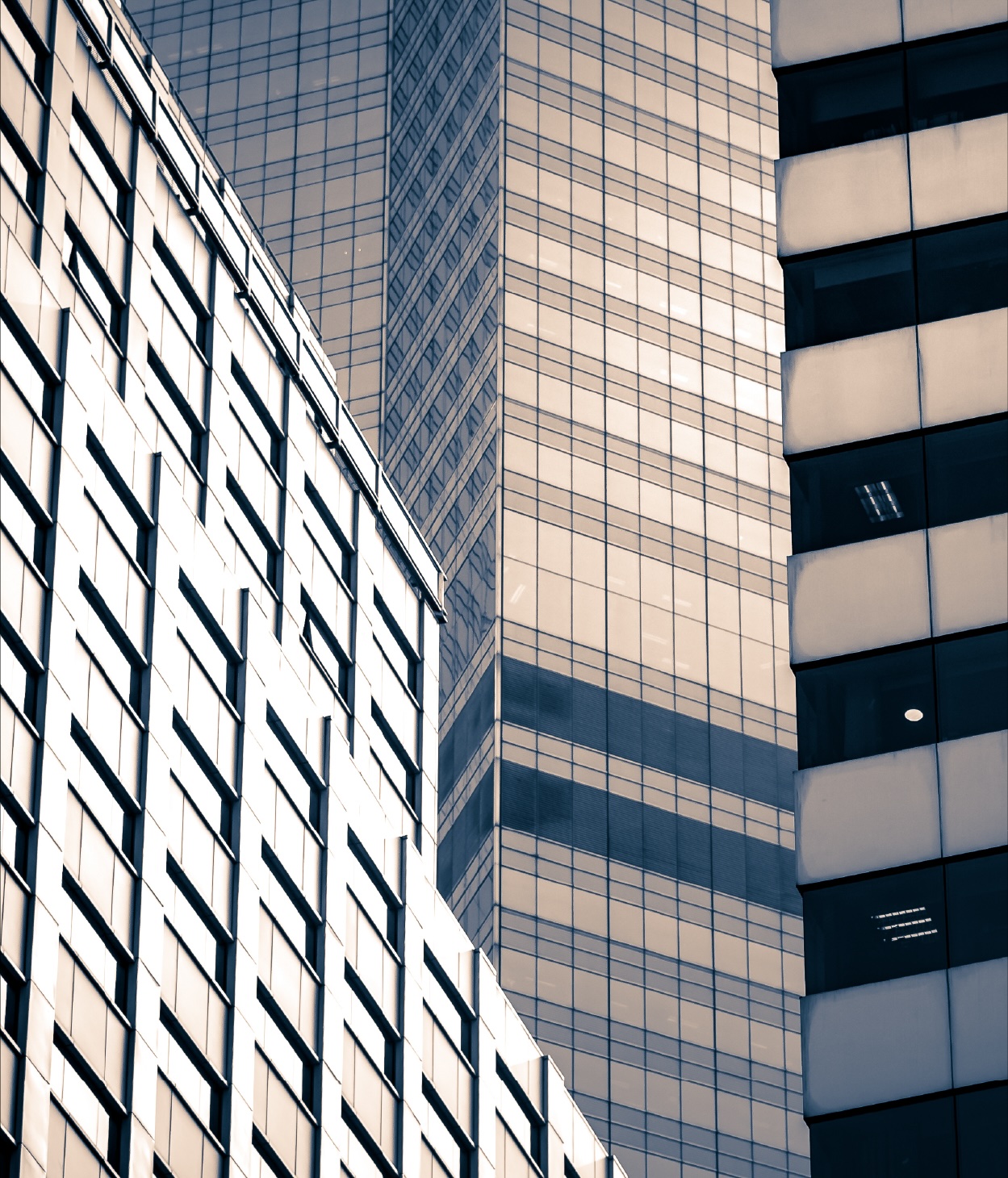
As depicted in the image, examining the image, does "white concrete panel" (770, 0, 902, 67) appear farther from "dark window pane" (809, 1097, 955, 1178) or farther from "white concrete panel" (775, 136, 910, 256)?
"dark window pane" (809, 1097, 955, 1178)

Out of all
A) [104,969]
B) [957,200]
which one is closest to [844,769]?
[957,200]

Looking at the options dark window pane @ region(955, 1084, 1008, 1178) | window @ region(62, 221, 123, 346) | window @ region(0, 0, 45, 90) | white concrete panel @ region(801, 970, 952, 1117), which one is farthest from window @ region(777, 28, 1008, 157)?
window @ region(0, 0, 45, 90)

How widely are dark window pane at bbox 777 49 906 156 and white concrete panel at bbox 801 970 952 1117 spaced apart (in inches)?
553

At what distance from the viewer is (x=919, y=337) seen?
37.8 metres

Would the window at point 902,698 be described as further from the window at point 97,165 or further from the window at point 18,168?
the window at point 97,165

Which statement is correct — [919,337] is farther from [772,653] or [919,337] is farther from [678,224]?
[678,224]

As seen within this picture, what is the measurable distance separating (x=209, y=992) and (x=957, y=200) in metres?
24.1

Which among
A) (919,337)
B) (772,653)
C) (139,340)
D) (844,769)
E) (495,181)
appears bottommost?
(844,769)

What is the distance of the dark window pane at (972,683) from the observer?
3478cm

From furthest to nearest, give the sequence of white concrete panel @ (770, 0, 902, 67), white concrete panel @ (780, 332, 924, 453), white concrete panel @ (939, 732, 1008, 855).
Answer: white concrete panel @ (770, 0, 902, 67) < white concrete panel @ (780, 332, 924, 453) < white concrete panel @ (939, 732, 1008, 855)

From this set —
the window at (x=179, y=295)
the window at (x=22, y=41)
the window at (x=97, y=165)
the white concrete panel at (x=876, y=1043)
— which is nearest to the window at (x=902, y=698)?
the white concrete panel at (x=876, y=1043)

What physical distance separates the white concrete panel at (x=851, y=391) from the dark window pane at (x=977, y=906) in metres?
7.07

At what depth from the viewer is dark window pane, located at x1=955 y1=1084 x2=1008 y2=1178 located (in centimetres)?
3181

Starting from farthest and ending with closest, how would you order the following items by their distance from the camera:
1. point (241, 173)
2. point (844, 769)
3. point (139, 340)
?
point (241, 173), point (139, 340), point (844, 769)
